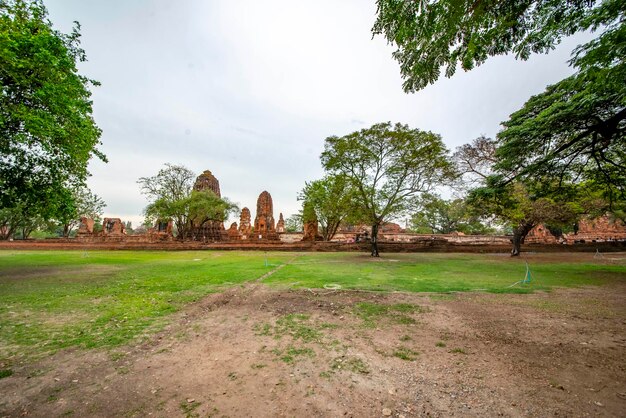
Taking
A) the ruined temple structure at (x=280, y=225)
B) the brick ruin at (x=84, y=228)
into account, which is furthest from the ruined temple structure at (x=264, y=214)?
the brick ruin at (x=84, y=228)

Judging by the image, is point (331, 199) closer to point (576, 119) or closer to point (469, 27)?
point (576, 119)

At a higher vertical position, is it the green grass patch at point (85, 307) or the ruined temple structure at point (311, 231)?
the ruined temple structure at point (311, 231)

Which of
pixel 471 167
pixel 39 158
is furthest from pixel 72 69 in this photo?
pixel 471 167

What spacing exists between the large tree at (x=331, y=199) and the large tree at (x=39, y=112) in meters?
14.1

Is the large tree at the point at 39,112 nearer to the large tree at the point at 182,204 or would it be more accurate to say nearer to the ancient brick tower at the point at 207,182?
the large tree at the point at 182,204

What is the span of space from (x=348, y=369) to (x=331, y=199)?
61.7 ft

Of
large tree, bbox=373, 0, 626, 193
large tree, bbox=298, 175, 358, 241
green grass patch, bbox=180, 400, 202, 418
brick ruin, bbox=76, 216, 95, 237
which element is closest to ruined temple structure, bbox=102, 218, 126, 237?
brick ruin, bbox=76, 216, 95, 237

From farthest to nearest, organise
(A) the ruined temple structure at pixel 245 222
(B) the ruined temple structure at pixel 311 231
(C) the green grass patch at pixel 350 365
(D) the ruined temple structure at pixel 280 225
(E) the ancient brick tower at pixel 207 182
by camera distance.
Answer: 1. (D) the ruined temple structure at pixel 280 225
2. (E) the ancient brick tower at pixel 207 182
3. (A) the ruined temple structure at pixel 245 222
4. (B) the ruined temple structure at pixel 311 231
5. (C) the green grass patch at pixel 350 365

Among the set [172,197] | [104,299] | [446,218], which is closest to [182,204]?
[172,197]

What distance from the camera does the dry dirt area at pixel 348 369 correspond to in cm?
229

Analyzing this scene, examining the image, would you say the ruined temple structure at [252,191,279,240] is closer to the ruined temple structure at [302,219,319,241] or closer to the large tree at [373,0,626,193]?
the ruined temple structure at [302,219,319,241]

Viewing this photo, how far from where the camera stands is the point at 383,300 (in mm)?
5863

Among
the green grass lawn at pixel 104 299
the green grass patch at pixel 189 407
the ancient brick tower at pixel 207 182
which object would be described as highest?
the ancient brick tower at pixel 207 182

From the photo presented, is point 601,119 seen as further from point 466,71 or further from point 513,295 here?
point 466,71
